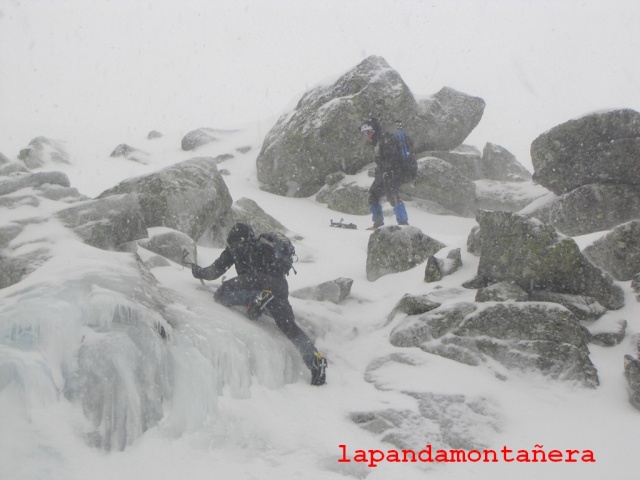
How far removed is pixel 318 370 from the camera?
6141 mm

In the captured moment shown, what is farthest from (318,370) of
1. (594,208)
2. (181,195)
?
(594,208)

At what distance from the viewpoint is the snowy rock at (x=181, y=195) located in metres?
10.9

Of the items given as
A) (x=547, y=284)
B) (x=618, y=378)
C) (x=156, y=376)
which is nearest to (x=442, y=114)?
(x=547, y=284)

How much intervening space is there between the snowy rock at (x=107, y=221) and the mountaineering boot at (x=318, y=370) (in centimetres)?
397

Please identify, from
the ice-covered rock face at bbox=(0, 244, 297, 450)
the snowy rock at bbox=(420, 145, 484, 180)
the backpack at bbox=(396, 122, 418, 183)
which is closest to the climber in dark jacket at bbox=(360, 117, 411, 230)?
the backpack at bbox=(396, 122, 418, 183)

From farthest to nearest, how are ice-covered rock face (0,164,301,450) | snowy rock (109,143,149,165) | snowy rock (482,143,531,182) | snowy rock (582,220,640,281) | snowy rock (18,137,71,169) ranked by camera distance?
snowy rock (109,143,149,165) → snowy rock (18,137,71,169) → snowy rock (482,143,531,182) → snowy rock (582,220,640,281) → ice-covered rock face (0,164,301,450)

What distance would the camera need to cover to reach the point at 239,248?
22.7 feet

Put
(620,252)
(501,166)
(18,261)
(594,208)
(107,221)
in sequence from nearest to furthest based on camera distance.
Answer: (18,261) < (620,252) < (107,221) < (594,208) < (501,166)

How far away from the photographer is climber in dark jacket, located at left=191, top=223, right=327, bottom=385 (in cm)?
645

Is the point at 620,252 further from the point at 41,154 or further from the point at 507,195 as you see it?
the point at 41,154

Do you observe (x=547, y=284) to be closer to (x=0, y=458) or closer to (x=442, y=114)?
(x=0, y=458)

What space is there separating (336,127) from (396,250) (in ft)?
36.5

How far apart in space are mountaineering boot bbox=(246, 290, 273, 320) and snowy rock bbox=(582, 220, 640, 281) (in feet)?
17.2

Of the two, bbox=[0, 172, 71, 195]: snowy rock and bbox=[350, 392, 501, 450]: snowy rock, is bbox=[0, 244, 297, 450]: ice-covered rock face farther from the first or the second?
bbox=[0, 172, 71, 195]: snowy rock
